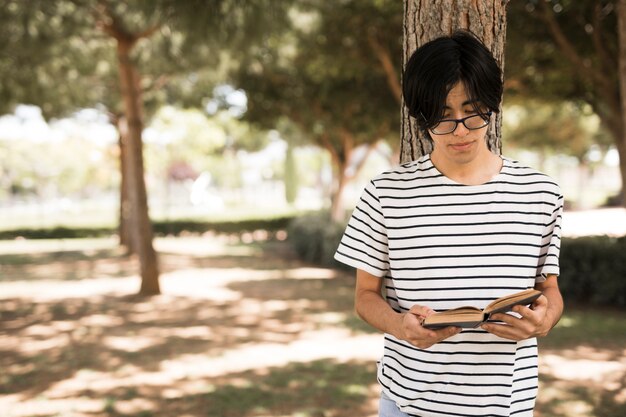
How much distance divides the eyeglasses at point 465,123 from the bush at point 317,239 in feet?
39.8

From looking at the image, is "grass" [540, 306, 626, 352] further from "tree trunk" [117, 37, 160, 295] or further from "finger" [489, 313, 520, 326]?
"tree trunk" [117, 37, 160, 295]

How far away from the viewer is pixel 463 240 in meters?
1.70

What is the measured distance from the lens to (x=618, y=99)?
9078 millimetres

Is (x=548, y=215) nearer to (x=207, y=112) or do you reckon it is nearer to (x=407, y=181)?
(x=407, y=181)

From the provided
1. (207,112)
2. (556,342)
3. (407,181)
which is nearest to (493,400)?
(407,181)

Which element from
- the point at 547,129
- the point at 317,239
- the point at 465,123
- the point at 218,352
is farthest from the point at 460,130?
the point at 547,129

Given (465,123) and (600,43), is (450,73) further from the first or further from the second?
(600,43)

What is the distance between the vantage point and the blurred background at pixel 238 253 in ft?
18.6

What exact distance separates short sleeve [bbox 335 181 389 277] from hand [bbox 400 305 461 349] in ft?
0.76

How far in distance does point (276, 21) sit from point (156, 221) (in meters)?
18.9

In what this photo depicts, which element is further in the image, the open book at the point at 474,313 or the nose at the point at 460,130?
the nose at the point at 460,130

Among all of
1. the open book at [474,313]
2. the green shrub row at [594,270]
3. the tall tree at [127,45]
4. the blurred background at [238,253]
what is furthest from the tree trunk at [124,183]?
the open book at [474,313]

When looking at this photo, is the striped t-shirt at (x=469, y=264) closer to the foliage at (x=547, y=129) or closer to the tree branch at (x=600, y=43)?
the tree branch at (x=600, y=43)

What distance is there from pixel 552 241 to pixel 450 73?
1.90ft
